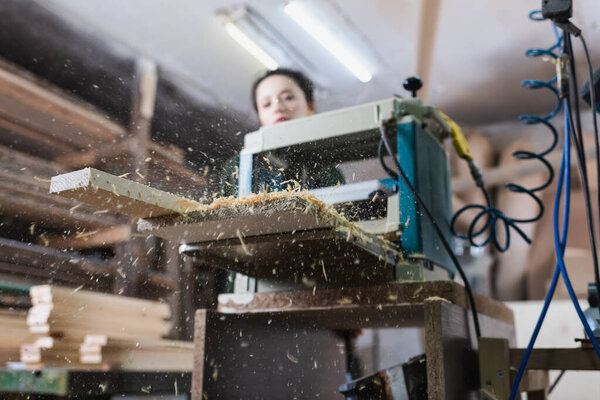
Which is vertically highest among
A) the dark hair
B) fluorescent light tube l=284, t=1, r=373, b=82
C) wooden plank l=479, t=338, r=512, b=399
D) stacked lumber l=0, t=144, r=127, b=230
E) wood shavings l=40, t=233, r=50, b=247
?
fluorescent light tube l=284, t=1, r=373, b=82

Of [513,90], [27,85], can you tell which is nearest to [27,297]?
[27,85]

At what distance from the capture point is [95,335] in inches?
86.8

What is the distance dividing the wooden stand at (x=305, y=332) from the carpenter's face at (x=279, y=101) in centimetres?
55

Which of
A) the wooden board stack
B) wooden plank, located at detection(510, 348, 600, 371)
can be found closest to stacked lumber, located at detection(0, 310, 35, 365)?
the wooden board stack

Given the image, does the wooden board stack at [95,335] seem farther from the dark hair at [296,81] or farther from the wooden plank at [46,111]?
the dark hair at [296,81]

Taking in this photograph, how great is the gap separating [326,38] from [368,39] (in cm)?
36

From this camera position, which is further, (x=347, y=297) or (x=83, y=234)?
(x=83, y=234)

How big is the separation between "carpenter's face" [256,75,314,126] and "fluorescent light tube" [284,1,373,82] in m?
1.19

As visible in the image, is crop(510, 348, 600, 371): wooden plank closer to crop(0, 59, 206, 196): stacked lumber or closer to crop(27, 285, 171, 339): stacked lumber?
crop(0, 59, 206, 196): stacked lumber

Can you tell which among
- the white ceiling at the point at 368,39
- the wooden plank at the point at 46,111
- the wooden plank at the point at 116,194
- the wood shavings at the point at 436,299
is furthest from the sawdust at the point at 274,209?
the white ceiling at the point at 368,39

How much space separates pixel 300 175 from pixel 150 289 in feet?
6.86

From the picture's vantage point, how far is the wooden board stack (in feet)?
6.87

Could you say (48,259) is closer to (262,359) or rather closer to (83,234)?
(83,234)

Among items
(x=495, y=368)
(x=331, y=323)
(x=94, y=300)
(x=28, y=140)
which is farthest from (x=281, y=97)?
(x=94, y=300)
